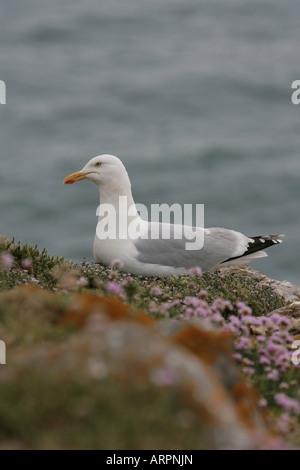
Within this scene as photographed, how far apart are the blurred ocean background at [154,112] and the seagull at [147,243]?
9.12 metres

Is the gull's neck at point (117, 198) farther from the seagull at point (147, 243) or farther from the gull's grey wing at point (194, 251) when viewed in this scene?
the gull's grey wing at point (194, 251)

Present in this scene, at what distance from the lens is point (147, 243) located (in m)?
10.5

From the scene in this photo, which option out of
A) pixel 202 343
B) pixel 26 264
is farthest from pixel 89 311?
pixel 26 264

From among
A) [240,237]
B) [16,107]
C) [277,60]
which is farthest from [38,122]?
[240,237]

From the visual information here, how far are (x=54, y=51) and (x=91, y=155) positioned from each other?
27.6ft

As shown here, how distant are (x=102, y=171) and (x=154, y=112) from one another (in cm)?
1624

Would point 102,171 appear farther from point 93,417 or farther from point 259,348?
point 93,417

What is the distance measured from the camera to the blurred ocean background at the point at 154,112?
22.3 m

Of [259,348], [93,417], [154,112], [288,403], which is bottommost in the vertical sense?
[93,417]

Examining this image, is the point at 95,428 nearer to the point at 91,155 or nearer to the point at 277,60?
the point at 91,155

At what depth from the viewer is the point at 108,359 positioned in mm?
4176

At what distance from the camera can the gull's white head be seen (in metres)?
11.0

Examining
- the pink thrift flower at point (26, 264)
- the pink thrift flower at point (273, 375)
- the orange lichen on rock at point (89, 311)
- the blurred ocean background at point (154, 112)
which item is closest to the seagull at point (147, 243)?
the pink thrift flower at point (26, 264)

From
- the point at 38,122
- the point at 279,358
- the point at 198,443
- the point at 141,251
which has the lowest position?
the point at 198,443
